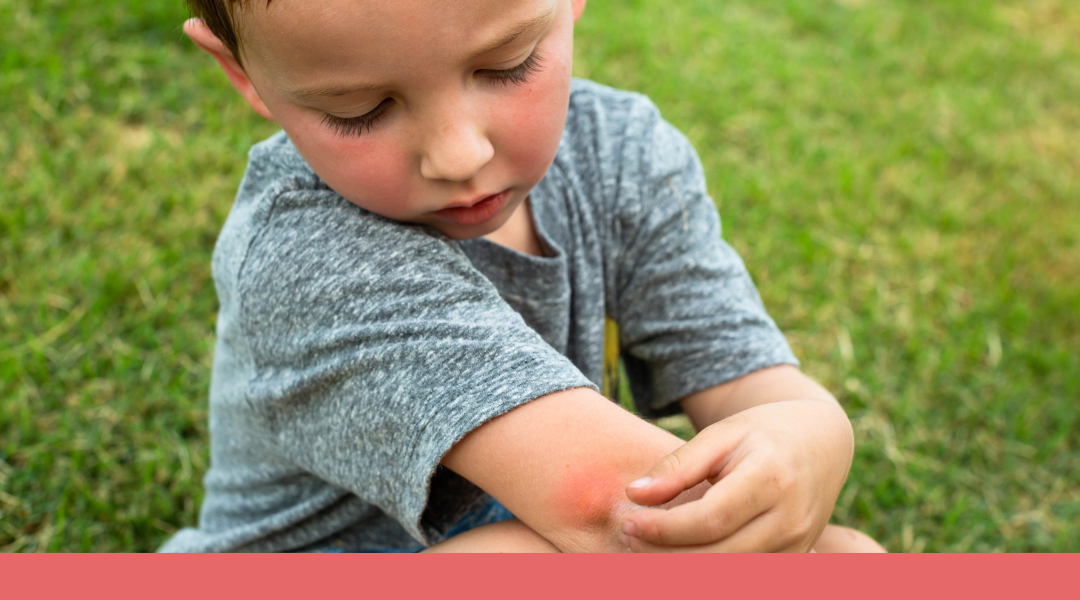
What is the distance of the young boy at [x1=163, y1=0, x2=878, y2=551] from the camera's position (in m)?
0.94

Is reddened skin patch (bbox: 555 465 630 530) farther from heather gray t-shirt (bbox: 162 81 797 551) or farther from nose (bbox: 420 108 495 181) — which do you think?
nose (bbox: 420 108 495 181)

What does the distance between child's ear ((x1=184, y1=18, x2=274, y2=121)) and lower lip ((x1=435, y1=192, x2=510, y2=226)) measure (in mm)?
250

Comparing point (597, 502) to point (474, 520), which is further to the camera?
point (474, 520)

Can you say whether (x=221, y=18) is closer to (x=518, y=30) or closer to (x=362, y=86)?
(x=362, y=86)

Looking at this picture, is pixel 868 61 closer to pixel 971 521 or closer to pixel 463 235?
pixel 971 521

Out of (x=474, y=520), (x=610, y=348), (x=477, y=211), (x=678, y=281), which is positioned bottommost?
(x=474, y=520)

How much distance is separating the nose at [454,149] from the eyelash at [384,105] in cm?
6

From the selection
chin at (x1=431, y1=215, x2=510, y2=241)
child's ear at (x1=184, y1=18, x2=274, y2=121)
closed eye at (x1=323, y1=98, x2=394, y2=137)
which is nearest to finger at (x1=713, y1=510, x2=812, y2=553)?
chin at (x1=431, y1=215, x2=510, y2=241)

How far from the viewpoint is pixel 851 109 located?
3162mm

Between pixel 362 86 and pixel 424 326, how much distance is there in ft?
0.97

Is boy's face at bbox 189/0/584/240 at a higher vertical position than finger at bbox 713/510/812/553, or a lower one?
higher

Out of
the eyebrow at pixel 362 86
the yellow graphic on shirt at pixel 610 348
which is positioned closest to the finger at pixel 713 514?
the eyebrow at pixel 362 86

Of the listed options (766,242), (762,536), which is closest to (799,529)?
(762,536)

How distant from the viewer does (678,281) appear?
4.76 ft
